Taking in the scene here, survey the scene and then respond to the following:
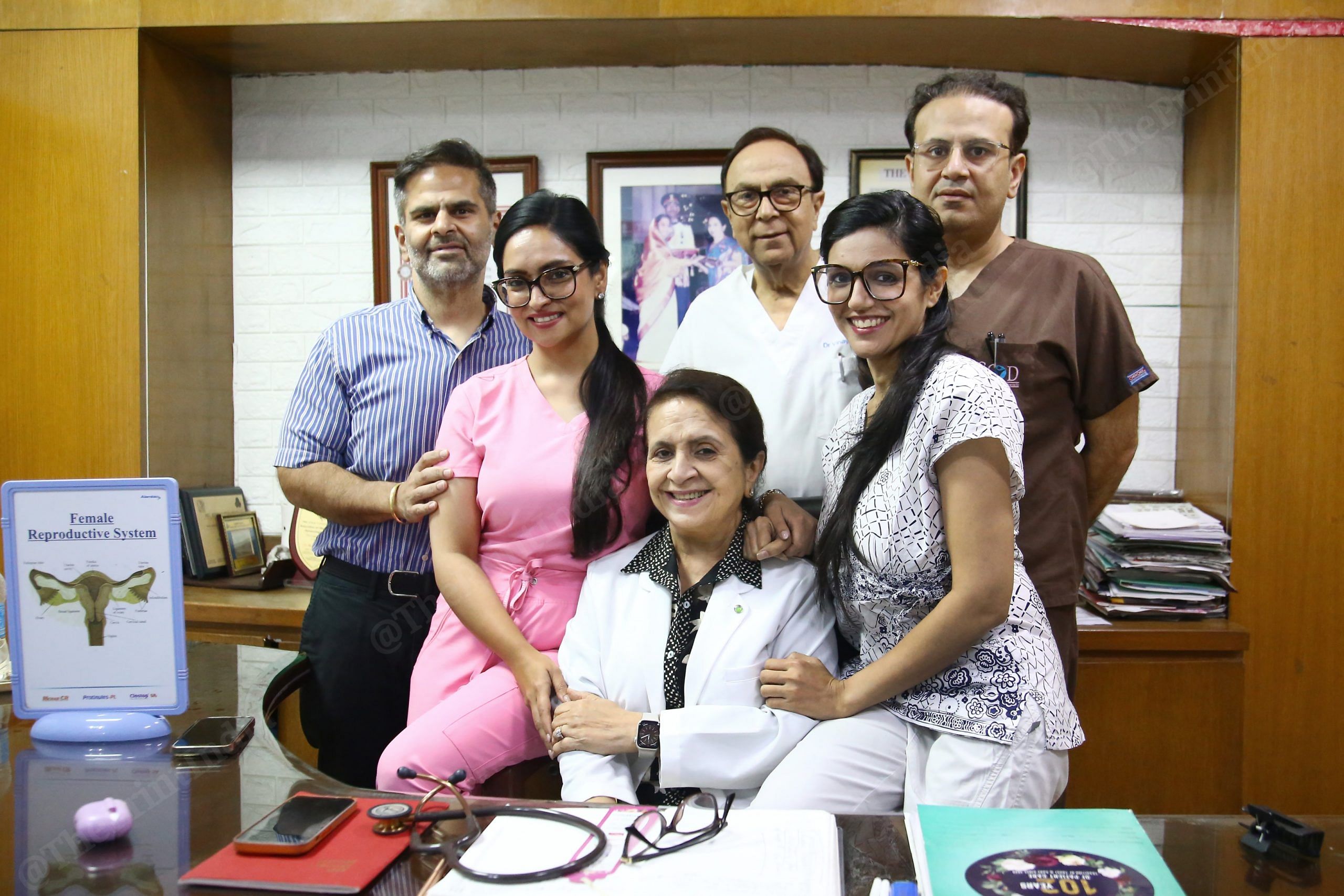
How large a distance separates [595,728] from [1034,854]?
30.5 inches

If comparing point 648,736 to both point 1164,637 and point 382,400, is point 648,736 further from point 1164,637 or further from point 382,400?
point 1164,637

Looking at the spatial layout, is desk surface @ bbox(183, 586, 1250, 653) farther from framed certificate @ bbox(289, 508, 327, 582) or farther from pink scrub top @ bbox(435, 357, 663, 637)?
pink scrub top @ bbox(435, 357, 663, 637)

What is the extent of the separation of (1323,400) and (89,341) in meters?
3.54

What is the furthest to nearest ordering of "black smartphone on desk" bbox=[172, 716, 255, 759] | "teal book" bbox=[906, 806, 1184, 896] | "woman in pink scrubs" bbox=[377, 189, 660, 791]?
"woman in pink scrubs" bbox=[377, 189, 660, 791], "black smartphone on desk" bbox=[172, 716, 255, 759], "teal book" bbox=[906, 806, 1184, 896]

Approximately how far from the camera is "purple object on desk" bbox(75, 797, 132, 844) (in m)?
1.10

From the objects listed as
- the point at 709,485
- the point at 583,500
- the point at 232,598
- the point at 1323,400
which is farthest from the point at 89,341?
the point at 1323,400

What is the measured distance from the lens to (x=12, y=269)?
9.57 feet

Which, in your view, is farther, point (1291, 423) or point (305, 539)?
point (305, 539)

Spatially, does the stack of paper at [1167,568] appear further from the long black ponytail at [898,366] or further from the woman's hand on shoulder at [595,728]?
the woman's hand on shoulder at [595,728]

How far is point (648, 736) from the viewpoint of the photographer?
1572 millimetres

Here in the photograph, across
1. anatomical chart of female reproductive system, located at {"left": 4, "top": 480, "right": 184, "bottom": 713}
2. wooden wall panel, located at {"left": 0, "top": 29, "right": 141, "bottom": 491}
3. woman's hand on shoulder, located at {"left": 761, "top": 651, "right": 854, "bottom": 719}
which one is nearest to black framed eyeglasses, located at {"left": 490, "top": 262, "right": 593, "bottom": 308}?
anatomical chart of female reproductive system, located at {"left": 4, "top": 480, "right": 184, "bottom": 713}

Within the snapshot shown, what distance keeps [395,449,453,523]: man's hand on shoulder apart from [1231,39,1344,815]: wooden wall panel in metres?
2.14

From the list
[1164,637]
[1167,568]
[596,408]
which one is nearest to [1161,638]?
[1164,637]

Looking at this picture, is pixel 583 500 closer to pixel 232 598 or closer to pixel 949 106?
pixel 949 106
